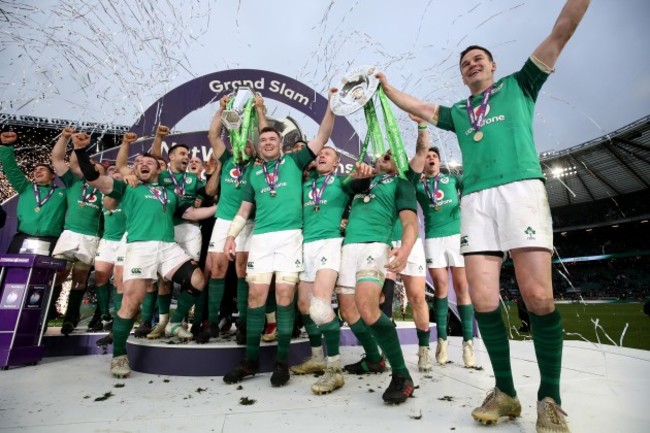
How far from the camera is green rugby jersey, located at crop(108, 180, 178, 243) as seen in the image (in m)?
4.08

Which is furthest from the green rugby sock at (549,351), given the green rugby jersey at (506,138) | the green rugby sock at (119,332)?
the green rugby sock at (119,332)

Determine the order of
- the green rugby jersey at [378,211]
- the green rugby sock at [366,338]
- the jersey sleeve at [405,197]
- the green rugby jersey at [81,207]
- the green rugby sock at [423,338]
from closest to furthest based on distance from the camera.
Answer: the jersey sleeve at [405,197] < the green rugby jersey at [378,211] < the green rugby sock at [366,338] < the green rugby sock at [423,338] < the green rugby jersey at [81,207]

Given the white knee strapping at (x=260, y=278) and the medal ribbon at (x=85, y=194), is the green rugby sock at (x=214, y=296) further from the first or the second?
the medal ribbon at (x=85, y=194)

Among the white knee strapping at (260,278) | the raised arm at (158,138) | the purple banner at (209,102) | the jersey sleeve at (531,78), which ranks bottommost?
the white knee strapping at (260,278)

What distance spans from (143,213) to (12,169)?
112 inches

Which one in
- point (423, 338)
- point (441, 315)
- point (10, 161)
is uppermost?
point (10, 161)

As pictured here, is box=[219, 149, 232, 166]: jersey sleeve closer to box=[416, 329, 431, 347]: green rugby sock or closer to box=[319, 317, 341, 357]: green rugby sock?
box=[319, 317, 341, 357]: green rugby sock

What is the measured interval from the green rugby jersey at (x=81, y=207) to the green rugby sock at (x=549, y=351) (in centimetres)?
602

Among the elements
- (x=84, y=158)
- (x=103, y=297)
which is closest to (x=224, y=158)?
(x=84, y=158)

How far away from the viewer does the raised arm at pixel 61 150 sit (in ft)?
14.7

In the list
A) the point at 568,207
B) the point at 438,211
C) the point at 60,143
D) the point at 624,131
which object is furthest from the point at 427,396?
the point at 568,207

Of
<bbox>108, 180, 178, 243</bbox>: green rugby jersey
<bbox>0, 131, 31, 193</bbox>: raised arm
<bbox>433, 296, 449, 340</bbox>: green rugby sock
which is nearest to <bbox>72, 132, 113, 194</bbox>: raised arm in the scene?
<bbox>108, 180, 178, 243</bbox>: green rugby jersey

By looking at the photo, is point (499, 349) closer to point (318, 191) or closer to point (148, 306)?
point (318, 191)

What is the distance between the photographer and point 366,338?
3586 mm
